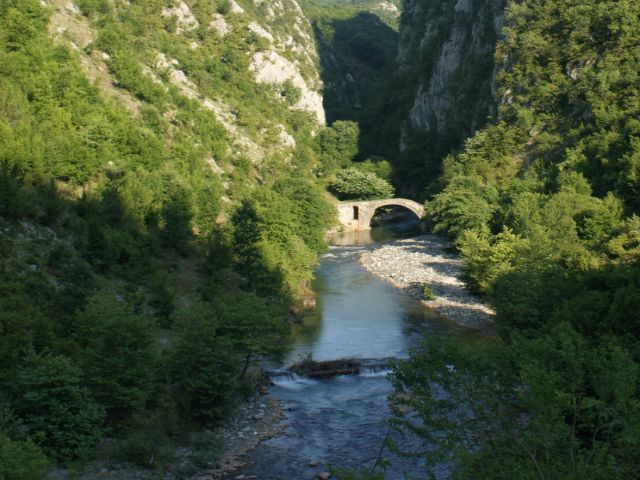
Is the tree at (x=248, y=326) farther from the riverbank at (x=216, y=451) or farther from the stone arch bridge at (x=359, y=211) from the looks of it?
the stone arch bridge at (x=359, y=211)

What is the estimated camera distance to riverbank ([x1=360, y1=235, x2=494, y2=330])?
148 feet

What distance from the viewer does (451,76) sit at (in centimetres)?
11588

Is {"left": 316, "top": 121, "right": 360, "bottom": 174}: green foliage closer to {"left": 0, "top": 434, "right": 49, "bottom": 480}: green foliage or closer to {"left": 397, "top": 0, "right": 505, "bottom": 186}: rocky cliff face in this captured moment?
{"left": 397, "top": 0, "right": 505, "bottom": 186}: rocky cliff face

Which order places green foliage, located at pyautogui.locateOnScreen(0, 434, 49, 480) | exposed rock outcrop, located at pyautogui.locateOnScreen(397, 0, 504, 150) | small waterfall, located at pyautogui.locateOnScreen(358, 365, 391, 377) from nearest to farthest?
green foliage, located at pyautogui.locateOnScreen(0, 434, 49, 480) < small waterfall, located at pyautogui.locateOnScreen(358, 365, 391, 377) < exposed rock outcrop, located at pyautogui.locateOnScreen(397, 0, 504, 150)

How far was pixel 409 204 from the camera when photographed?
311 ft

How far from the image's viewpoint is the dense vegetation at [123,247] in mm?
22516

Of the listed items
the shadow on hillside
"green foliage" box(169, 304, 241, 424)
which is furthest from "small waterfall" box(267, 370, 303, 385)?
the shadow on hillside

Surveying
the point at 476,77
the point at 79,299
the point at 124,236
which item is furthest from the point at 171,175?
the point at 476,77

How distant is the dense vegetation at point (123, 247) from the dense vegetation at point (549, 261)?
9.83 meters

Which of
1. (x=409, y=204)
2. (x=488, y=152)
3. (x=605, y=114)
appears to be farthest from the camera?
(x=409, y=204)

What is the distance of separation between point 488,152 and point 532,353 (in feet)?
221

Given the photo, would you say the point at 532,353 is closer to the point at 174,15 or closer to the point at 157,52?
the point at 157,52

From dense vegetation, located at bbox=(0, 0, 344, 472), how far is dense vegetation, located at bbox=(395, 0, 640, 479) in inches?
387

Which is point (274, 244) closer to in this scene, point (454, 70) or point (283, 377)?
point (283, 377)
